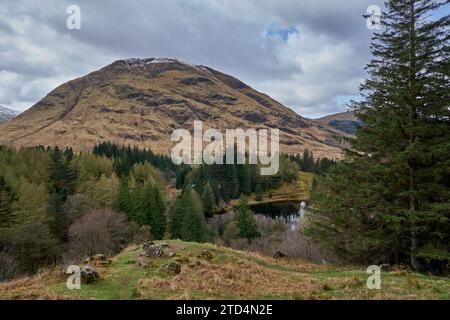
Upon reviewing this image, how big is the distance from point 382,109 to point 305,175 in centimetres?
13699

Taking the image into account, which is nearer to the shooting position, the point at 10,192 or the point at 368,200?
the point at 368,200

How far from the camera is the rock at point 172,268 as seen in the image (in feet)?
55.7

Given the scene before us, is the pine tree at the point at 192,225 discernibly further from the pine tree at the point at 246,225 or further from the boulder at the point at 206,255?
the boulder at the point at 206,255

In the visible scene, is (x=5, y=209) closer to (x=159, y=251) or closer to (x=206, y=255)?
(x=159, y=251)

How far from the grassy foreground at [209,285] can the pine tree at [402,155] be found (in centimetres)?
497

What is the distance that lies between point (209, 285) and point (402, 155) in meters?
13.3

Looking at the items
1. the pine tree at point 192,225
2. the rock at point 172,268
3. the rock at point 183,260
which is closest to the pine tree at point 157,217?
the pine tree at point 192,225

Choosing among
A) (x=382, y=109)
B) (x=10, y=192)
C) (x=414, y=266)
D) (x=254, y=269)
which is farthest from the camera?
(x=10, y=192)

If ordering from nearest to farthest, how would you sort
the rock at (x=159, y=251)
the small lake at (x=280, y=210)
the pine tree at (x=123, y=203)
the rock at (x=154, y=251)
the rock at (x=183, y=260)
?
the rock at (x=183, y=260), the rock at (x=159, y=251), the rock at (x=154, y=251), the pine tree at (x=123, y=203), the small lake at (x=280, y=210)

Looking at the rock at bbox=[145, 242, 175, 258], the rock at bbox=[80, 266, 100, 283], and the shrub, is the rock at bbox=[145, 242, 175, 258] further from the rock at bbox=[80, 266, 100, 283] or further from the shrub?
the shrub

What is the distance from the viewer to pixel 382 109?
24.4 metres

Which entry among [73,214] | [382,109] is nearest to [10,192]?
[73,214]
